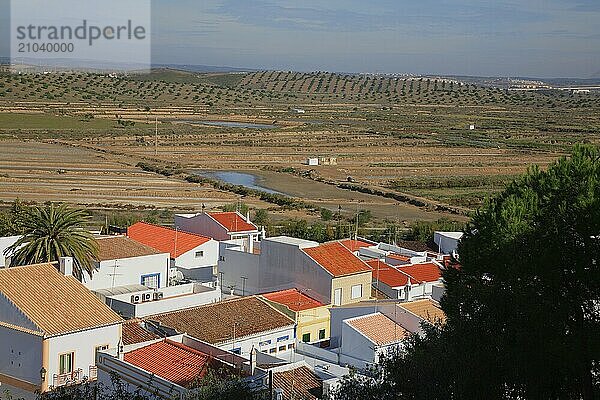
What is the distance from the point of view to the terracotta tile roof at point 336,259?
919 inches

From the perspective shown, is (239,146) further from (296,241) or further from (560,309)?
(560,309)

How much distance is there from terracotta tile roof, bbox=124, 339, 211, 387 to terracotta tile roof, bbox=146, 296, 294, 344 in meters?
2.20

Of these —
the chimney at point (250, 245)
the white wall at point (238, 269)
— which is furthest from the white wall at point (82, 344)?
the chimney at point (250, 245)

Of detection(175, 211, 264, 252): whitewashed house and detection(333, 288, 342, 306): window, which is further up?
detection(175, 211, 264, 252): whitewashed house

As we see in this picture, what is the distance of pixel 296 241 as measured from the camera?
81.7ft

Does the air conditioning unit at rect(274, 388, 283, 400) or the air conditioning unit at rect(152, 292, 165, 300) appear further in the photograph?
the air conditioning unit at rect(152, 292, 165, 300)

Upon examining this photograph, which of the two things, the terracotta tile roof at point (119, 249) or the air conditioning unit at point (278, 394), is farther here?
the terracotta tile roof at point (119, 249)

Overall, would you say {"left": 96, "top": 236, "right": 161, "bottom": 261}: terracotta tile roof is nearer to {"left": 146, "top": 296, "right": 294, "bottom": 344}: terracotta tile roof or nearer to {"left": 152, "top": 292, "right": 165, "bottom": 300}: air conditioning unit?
{"left": 152, "top": 292, "right": 165, "bottom": 300}: air conditioning unit

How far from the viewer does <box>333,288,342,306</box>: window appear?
23.1 m

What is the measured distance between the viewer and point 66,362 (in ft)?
55.6

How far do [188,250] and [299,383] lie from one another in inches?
535

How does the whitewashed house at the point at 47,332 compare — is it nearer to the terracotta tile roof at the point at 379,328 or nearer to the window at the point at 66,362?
the window at the point at 66,362

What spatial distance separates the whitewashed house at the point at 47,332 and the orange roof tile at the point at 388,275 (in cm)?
952

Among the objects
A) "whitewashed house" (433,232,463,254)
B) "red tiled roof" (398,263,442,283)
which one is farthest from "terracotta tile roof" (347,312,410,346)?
"whitewashed house" (433,232,463,254)
